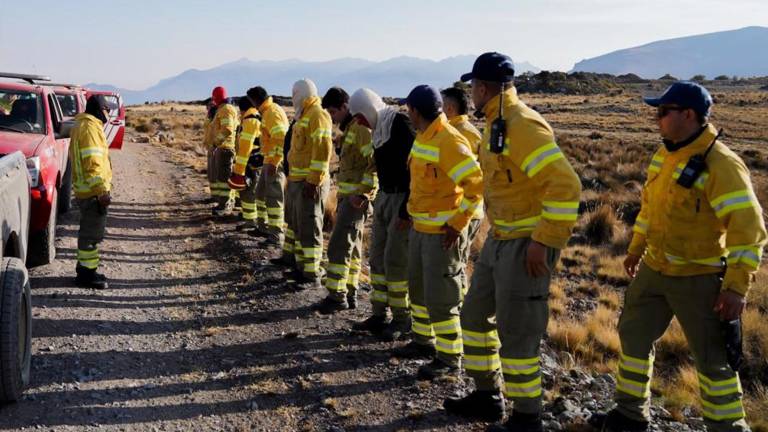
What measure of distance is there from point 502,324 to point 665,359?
440 centimetres

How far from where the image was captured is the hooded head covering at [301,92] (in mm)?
7434

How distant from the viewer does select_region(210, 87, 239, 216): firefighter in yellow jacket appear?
11188mm

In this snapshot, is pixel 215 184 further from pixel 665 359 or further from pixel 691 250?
pixel 691 250

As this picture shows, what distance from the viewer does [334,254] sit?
21.8ft

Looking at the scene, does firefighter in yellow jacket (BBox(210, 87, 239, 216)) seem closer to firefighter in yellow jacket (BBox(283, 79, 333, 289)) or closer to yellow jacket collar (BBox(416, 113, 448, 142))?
firefighter in yellow jacket (BBox(283, 79, 333, 289))

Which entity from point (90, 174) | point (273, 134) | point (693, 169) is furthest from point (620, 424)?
point (273, 134)

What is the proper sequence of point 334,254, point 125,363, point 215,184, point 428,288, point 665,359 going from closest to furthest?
point 428,288
point 125,363
point 334,254
point 665,359
point 215,184

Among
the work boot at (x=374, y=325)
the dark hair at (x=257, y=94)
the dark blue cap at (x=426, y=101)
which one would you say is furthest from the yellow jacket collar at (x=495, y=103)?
the dark hair at (x=257, y=94)

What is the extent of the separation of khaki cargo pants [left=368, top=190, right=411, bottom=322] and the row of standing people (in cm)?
1

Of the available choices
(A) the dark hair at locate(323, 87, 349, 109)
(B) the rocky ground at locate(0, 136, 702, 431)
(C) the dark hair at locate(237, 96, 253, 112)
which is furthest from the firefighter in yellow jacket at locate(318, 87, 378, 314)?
(C) the dark hair at locate(237, 96, 253, 112)

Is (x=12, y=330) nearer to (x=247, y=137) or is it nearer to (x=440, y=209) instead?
(x=440, y=209)

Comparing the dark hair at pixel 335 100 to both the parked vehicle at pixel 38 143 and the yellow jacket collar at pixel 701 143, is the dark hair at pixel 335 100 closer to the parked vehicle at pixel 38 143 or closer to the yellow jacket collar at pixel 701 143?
the parked vehicle at pixel 38 143

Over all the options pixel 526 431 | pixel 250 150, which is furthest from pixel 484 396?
pixel 250 150

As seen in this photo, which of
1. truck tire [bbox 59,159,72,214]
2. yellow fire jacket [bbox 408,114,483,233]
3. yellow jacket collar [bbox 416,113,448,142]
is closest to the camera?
yellow fire jacket [bbox 408,114,483,233]
